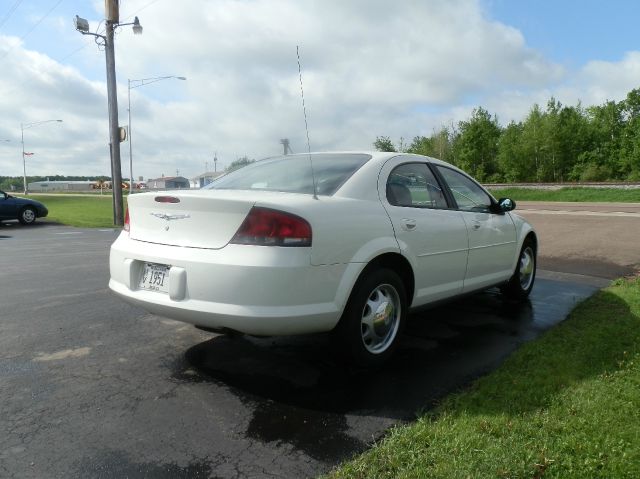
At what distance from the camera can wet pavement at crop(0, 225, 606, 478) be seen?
249cm

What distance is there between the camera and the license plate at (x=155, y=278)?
132 inches

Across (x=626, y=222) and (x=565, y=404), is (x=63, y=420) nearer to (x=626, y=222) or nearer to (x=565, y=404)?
(x=565, y=404)

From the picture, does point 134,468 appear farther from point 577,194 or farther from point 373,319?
point 577,194

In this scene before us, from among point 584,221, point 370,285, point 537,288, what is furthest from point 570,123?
point 370,285

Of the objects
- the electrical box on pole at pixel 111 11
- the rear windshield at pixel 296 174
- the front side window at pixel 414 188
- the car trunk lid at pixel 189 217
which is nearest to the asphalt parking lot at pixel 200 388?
the car trunk lid at pixel 189 217

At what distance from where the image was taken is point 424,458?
239 cm

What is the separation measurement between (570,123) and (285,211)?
207 feet

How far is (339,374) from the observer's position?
354 centimetres

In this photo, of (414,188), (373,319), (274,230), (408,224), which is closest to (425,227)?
(408,224)

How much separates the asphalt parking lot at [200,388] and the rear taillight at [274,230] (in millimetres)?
947

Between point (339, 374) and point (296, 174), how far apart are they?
1.54 metres

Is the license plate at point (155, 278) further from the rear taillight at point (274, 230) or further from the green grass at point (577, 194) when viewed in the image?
the green grass at point (577, 194)

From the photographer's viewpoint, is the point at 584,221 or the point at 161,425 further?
the point at 584,221

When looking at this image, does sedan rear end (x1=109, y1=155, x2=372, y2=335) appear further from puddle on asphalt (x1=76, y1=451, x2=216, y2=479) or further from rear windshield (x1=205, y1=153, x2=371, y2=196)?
puddle on asphalt (x1=76, y1=451, x2=216, y2=479)
